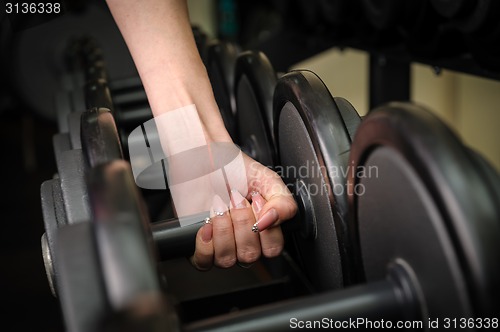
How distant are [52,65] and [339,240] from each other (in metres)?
1.78

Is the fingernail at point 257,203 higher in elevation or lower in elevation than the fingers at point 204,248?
higher

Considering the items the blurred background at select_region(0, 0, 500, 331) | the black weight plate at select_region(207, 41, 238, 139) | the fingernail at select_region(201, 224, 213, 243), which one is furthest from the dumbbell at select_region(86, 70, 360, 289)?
the blurred background at select_region(0, 0, 500, 331)

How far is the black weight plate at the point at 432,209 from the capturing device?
34cm

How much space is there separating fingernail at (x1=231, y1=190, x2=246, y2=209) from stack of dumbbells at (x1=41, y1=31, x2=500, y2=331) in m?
0.04

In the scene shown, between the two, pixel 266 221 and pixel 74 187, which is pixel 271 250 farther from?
pixel 74 187

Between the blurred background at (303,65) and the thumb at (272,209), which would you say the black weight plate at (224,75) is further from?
the thumb at (272,209)

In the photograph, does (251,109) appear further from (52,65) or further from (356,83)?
(52,65)

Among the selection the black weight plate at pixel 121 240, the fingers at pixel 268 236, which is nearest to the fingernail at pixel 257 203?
the fingers at pixel 268 236

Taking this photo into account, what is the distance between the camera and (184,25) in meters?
0.69

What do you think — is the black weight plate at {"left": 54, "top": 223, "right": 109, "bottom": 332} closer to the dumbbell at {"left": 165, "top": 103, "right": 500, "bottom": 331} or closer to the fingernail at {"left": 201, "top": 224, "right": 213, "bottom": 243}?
the dumbbell at {"left": 165, "top": 103, "right": 500, "bottom": 331}

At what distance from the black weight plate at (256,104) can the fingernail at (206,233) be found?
0.22 metres

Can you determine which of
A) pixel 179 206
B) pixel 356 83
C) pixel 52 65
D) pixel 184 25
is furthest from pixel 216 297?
pixel 52 65

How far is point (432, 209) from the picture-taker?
368 mm

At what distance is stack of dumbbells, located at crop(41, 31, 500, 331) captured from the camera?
342 millimetres
